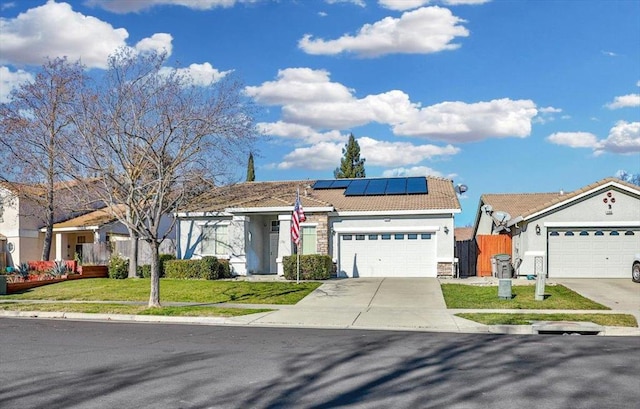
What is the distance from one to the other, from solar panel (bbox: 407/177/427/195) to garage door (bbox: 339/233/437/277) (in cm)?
320

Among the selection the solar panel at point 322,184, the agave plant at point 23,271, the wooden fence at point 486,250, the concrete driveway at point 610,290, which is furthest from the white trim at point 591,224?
the agave plant at point 23,271

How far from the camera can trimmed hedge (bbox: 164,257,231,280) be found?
26.2 metres

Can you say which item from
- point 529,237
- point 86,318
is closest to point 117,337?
point 86,318

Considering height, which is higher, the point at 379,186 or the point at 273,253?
the point at 379,186

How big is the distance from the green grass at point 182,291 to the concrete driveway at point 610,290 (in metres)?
9.32

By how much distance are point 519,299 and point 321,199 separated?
1254cm

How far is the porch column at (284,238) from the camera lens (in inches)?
1089

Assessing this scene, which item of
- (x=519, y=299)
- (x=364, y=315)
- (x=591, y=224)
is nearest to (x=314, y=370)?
(x=364, y=315)

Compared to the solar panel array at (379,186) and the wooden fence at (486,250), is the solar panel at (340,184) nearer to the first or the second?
the solar panel array at (379,186)

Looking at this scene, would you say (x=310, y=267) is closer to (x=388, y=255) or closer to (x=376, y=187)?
(x=388, y=255)

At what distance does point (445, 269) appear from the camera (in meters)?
26.4

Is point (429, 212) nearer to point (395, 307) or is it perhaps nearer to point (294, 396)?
point (395, 307)

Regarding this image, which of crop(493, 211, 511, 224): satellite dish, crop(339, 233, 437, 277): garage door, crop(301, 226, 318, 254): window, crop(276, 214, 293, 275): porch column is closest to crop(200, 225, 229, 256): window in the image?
crop(276, 214, 293, 275): porch column

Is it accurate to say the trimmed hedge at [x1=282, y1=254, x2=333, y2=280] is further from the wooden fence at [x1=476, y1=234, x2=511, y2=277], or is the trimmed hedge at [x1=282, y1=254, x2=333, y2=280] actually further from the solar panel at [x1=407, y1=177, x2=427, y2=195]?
the wooden fence at [x1=476, y1=234, x2=511, y2=277]
